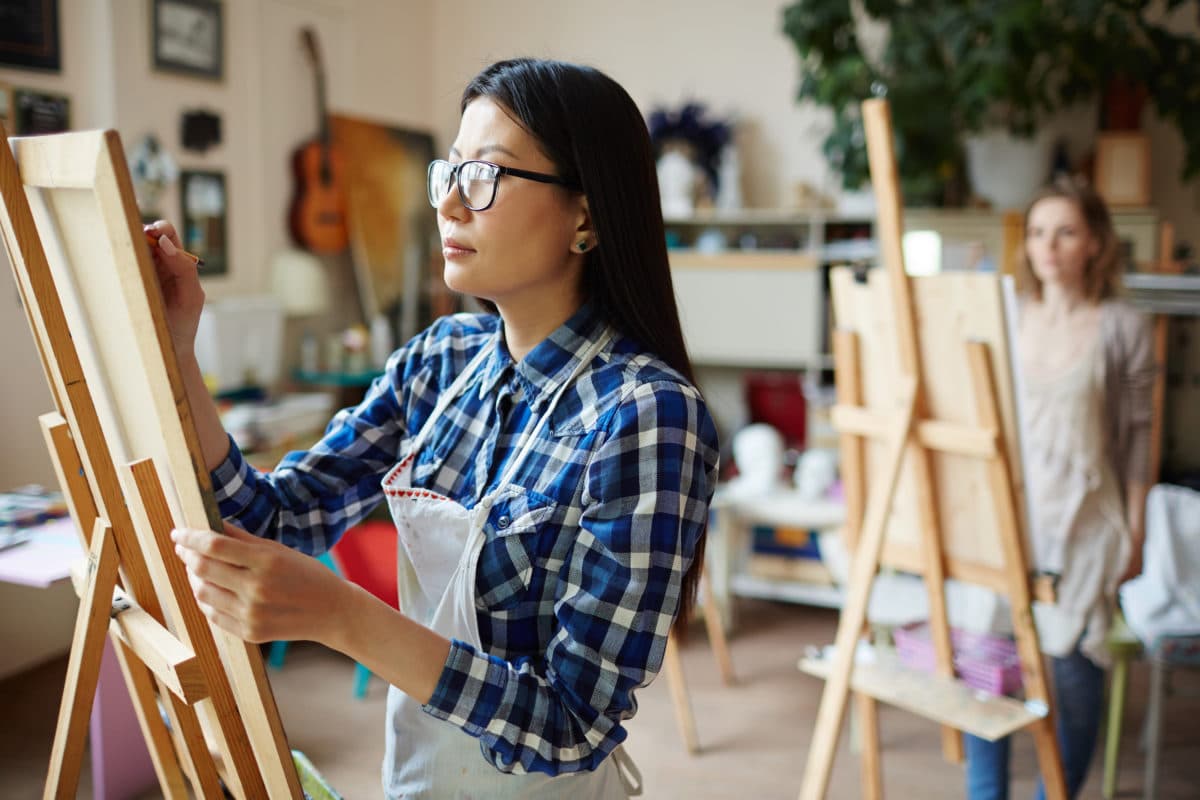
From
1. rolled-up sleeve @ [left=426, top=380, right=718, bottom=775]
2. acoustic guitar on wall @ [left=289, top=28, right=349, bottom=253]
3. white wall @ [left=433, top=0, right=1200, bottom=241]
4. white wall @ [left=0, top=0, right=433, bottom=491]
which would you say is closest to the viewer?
rolled-up sleeve @ [left=426, top=380, right=718, bottom=775]

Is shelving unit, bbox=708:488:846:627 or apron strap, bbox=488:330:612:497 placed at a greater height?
apron strap, bbox=488:330:612:497

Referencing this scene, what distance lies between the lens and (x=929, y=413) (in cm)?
200

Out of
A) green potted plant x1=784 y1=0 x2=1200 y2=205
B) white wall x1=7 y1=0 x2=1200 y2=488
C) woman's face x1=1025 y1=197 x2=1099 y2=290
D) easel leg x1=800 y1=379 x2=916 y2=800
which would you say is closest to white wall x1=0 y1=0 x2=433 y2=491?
white wall x1=7 y1=0 x2=1200 y2=488

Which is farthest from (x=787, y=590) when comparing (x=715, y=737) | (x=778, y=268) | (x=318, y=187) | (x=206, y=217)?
(x=206, y=217)

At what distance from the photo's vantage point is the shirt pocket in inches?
41.5

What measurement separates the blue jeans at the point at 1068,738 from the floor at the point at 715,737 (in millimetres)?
490

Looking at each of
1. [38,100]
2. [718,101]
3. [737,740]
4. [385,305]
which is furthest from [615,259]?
[718,101]

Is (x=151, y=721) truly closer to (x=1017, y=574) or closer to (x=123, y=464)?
(x=123, y=464)

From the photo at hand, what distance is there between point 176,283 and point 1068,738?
6.90ft

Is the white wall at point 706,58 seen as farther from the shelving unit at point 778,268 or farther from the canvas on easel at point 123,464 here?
the canvas on easel at point 123,464

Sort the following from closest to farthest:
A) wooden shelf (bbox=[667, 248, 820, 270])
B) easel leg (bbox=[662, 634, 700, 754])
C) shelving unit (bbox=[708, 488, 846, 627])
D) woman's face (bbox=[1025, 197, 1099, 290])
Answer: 1. woman's face (bbox=[1025, 197, 1099, 290])
2. easel leg (bbox=[662, 634, 700, 754])
3. shelving unit (bbox=[708, 488, 846, 627])
4. wooden shelf (bbox=[667, 248, 820, 270])

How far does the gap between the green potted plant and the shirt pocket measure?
2904mm

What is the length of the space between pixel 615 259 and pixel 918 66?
3141mm

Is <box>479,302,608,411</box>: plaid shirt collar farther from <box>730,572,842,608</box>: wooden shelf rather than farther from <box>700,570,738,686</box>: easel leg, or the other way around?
<box>730,572,842,608</box>: wooden shelf
